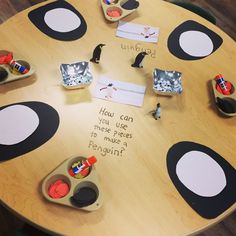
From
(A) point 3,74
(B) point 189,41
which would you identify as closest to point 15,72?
(A) point 3,74

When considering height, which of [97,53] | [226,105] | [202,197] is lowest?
[202,197]

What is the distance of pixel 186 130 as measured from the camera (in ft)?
3.87

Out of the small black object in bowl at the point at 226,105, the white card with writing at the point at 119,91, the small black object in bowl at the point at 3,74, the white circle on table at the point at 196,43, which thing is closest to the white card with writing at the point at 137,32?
the white circle on table at the point at 196,43

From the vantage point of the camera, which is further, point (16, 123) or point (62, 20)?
point (62, 20)

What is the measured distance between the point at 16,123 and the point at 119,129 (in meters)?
0.37

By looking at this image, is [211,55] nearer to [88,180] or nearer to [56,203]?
[88,180]

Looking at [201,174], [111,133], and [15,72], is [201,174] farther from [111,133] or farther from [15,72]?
[15,72]

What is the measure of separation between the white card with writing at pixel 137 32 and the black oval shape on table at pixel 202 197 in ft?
1.85

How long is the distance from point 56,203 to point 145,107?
0.50 meters

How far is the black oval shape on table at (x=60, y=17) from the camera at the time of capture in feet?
4.62

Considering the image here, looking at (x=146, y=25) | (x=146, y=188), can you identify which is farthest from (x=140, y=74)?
(x=146, y=188)

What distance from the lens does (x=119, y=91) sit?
127cm

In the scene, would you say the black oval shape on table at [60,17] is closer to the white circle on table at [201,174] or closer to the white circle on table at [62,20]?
the white circle on table at [62,20]

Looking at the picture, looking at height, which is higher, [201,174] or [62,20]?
[62,20]
